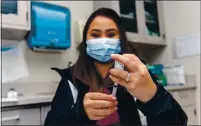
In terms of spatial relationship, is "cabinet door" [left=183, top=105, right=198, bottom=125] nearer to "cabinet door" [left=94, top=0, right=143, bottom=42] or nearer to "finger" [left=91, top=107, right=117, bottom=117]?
"cabinet door" [left=94, top=0, right=143, bottom=42]

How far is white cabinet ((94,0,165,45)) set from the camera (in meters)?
2.06

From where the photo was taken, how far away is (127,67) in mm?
674

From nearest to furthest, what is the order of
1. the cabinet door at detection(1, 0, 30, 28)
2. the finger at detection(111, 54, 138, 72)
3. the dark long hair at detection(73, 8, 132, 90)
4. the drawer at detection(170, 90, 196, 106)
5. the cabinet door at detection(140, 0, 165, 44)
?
the finger at detection(111, 54, 138, 72)
the dark long hair at detection(73, 8, 132, 90)
the cabinet door at detection(1, 0, 30, 28)
the drawer at detection(170, 90, 196, 106)
the cabinet door at detection(140, 0, 165, 44)

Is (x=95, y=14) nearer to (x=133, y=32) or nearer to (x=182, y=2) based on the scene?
(x=133, y=32)

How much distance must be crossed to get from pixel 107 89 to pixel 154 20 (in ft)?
4.82

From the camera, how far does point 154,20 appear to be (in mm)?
2379

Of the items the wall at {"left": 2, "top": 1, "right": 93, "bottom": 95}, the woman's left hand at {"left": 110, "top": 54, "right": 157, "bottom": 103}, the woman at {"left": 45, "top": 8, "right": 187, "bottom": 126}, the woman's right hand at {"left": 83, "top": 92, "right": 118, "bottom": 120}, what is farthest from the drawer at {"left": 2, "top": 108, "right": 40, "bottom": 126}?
the woman's left hand at {"left": 110, "top": 54, "right": 157, "bottom": 103}

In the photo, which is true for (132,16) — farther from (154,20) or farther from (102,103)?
(102,103)

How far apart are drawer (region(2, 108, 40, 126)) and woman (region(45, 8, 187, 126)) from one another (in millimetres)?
263

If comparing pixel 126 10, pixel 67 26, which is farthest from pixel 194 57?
pixel 67 26

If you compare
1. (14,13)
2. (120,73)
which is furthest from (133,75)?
(14,13)

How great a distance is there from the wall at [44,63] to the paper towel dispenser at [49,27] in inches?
5.3

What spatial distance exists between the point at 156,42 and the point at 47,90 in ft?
3.53

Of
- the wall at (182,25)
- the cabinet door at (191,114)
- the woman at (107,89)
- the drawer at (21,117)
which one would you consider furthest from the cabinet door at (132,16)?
the drawer at (21,117)
